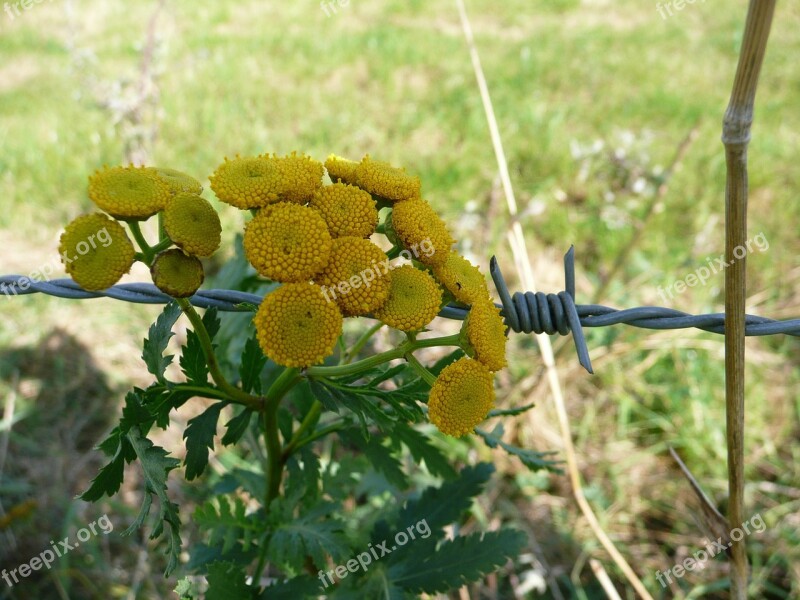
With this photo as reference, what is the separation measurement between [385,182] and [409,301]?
261 mm

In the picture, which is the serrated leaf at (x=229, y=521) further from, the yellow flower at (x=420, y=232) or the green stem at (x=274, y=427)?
the yellow flower at (x=420, y=232)

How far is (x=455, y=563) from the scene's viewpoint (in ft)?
5.33

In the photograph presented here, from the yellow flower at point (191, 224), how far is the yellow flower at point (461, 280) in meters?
0.42

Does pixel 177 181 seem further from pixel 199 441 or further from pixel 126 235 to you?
pixel 199 441

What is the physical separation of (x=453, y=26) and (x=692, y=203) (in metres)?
3.84

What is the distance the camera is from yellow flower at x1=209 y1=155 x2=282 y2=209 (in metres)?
1.14

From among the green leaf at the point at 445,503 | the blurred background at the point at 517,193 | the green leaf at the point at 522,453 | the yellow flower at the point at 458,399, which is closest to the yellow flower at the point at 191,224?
the yellow flower at the point at 458,399

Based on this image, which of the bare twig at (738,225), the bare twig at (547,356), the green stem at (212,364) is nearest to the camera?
the bare twig at (738,225)


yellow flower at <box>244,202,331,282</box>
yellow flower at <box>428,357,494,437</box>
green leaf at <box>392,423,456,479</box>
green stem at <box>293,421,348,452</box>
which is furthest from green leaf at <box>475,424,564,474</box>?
yellow flower at <box>244,202,331,282</box>

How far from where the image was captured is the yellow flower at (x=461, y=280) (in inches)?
47.8

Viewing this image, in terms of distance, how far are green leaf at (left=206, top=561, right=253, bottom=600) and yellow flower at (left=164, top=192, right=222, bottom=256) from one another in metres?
0.68

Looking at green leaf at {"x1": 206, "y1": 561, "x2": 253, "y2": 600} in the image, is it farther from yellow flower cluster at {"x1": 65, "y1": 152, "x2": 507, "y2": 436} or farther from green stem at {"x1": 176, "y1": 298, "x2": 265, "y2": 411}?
yellow flower cluster at {"x1": 65, "y1": 152, "x2": 507, "y2": 436}

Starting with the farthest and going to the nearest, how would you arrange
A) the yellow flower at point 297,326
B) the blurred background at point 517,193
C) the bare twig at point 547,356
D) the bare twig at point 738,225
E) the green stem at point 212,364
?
the blurred background at point 517,193, the bare twig at point 547,356, the green stem at point 212,364, the yellow flower at point 297,326, the bare twig at point 738,225

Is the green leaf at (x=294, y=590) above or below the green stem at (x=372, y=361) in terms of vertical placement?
below
